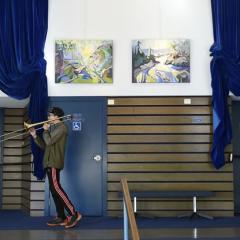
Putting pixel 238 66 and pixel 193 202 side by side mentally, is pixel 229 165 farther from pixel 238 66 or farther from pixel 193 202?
pixel 238 66

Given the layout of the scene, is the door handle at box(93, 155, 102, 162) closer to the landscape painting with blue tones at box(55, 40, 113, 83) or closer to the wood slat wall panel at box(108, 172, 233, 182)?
the wood slat wall panel at box(108, 172, 233, 182)

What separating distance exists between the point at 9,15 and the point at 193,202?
433cm

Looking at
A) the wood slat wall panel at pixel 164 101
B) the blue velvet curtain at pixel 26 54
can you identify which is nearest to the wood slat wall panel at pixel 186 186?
the wood slat wall panel at pixel 164 101

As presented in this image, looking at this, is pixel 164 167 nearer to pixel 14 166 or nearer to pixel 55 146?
pixel 55 146

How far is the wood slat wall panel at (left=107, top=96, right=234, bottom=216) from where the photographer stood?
7.73m

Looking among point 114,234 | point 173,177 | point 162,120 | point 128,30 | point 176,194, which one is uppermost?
point 128,30

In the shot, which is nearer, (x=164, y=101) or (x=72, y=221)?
(x=72, y=221)

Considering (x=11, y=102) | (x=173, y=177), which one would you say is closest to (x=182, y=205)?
(x=173, y=177)

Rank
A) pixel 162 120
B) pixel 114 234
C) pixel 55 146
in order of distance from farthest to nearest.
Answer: pixel 162 120
pixel 55 146
pixel 114 234

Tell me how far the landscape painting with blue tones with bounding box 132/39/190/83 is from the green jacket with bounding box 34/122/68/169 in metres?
1.80

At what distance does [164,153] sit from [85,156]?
1.32m

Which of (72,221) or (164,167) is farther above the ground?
(164,167)

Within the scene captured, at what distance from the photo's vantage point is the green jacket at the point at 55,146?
656cm

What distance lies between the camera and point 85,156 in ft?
25.7
